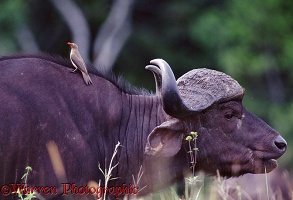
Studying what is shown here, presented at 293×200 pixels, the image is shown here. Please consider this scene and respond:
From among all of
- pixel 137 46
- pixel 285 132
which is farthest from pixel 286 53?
pixel 137 46

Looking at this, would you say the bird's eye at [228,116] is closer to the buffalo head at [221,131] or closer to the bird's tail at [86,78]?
the buffalo head at [221,131]

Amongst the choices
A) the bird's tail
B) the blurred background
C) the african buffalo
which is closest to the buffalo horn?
the african buffalo

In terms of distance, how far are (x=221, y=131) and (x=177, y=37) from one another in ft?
132

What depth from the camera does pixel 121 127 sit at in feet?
40.9

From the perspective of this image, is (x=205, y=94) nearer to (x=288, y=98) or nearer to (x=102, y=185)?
(x=102, y=185)

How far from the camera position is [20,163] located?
11.5 m

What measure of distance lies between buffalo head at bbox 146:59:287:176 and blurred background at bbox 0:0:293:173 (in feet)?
79.6

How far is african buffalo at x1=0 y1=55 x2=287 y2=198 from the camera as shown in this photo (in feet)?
37.9

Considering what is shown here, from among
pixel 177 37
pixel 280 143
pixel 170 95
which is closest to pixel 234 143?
pixel 280 143

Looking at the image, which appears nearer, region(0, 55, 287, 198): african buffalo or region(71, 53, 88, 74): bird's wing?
region(0, 55, 287, 198): african buffalo

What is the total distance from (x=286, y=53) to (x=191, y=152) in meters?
30.2

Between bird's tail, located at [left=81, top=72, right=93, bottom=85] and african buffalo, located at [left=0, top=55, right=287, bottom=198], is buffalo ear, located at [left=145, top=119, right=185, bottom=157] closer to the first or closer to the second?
african buffalo, located at [left=0, top=55, right=287, bottom=198]

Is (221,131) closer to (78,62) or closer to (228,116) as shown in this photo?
(228,116)

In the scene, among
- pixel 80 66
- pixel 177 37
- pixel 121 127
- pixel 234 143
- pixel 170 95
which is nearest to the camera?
pixel 170 95
